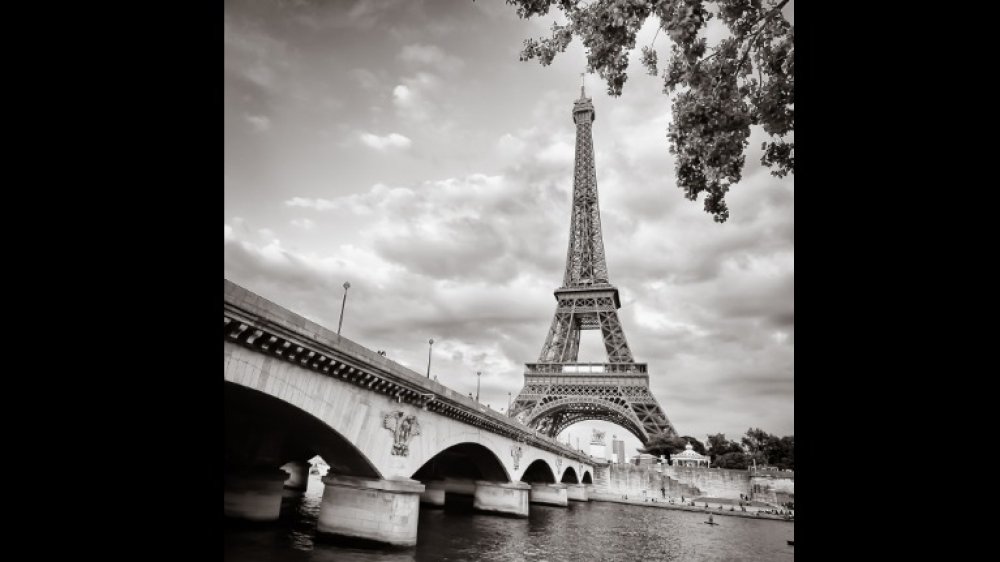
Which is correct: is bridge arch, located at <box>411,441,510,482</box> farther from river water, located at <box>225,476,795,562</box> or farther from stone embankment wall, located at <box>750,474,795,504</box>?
stone embankment wall, located at <box>750,474,795,504</box>

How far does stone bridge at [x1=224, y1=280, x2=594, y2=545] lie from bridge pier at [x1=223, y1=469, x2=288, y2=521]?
0.04m

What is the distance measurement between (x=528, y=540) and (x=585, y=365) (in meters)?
38.9

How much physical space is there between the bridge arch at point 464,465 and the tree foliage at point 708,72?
16.9 metres

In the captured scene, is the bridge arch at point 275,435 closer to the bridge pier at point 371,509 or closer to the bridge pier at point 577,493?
the bridge pier at point 371,509

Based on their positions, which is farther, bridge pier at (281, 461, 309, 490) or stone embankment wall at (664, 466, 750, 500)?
stone embankment wall at (664, 466, 750, 500)

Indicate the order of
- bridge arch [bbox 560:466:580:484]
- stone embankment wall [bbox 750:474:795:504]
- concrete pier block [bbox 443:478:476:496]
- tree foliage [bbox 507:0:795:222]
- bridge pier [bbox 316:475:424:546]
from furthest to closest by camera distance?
1. stone embankment wall [bbox 750:474:795:504]
2. bridge arch [bbox 560:466:580:484]
3. concrete pier block [bbox 443:478:476:496]
4. bridge pier [bbox 316:475:424:546]
5. tree foliage [bbox 507:0:795:222]

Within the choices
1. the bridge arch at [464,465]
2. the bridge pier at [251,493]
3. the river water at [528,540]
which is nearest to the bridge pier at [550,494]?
the river water at [528,540]

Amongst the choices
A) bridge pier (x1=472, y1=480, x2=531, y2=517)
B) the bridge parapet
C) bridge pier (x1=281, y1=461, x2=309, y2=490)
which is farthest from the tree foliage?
bridge pier (x1=281, y1=461, x2=309, y2=490)

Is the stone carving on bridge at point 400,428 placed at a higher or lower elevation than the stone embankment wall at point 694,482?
higher

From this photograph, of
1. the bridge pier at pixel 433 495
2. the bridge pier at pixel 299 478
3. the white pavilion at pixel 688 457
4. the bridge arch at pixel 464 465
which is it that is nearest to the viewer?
the bridge arch at pixel 464 465

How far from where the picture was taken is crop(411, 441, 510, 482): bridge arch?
87.8 ft

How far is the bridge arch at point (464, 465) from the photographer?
26.8m
